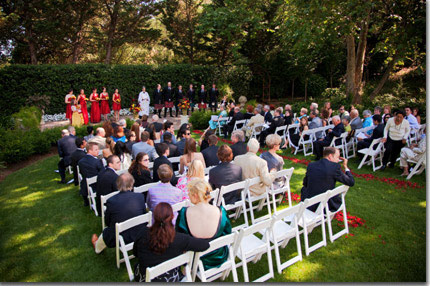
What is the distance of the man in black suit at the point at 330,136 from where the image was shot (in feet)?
28.1

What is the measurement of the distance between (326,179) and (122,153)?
13.7ft

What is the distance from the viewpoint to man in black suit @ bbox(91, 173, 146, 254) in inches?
164

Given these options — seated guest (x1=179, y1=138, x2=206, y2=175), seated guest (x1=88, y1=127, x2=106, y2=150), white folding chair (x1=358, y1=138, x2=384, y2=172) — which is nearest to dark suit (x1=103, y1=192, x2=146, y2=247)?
seated guest (x1=179, y1=138, x2=206, y2=175)

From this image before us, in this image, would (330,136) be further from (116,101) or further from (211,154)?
(116,101)

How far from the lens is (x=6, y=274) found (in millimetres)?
4293

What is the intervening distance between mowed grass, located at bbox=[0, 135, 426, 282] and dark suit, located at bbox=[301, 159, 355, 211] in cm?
62

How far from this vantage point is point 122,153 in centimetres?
661

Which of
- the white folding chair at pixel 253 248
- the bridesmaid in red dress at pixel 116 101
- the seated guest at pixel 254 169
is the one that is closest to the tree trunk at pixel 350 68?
the bridesmaid in red dress at pixel 116 101

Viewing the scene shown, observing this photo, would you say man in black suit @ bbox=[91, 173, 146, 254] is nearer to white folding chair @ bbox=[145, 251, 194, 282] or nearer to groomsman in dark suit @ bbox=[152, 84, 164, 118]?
white folding chair @ bbox=[145, 251, 194, 282]

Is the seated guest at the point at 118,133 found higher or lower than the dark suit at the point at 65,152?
higher

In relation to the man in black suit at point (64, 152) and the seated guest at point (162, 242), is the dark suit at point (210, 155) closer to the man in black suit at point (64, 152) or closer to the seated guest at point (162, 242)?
the seated guest at point (162, 242)

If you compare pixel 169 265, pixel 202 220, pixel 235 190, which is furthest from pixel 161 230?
pixel 235 190

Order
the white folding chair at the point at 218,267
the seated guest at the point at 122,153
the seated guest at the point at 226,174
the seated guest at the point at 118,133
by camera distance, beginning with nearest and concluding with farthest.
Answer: the white folding chair at the point at 218,267 < the seated guest at the point at 226,174 < the seated guest at the point at 122,153 < the seated guest at the point at 118,133

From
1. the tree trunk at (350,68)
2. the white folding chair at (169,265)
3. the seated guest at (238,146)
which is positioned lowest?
the white folding chair at (169,265)
